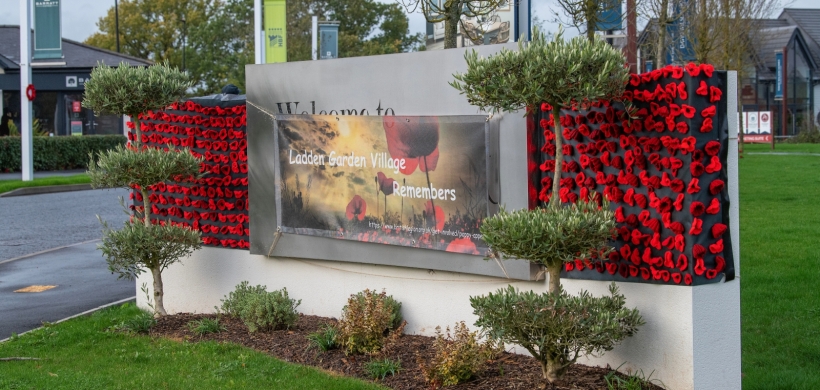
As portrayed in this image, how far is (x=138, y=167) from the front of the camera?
28.1 ft

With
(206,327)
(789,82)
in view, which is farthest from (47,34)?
(789,82)

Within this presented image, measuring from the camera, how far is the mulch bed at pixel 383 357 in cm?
645

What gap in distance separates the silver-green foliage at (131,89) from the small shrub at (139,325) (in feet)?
6.53

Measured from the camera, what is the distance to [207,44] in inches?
2420

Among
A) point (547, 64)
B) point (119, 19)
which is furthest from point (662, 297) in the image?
point (119, 19)

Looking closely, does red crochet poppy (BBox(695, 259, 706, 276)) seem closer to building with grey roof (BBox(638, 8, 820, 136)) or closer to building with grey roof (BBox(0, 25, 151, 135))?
building with grey roof (BBox(0, 25, 151, 135))

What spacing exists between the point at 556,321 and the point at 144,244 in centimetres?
443

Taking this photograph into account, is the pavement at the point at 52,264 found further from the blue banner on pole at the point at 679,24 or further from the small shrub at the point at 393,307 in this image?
the blue banner on pole at the point at 679,24

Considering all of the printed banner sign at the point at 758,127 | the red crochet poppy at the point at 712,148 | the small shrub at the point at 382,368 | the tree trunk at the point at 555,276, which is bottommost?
the small shrub at the point at 382,368

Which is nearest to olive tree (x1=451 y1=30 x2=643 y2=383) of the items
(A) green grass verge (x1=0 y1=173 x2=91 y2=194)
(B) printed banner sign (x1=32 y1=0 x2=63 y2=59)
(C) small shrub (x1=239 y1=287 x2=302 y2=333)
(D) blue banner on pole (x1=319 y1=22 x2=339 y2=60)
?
Result: (C) small shrub (x1=239 y1=287 x2=302 y2=333)

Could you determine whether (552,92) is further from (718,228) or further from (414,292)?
(414,292)

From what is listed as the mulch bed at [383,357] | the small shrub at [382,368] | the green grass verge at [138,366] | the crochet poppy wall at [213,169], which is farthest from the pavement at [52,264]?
the small shrub at [382,368]

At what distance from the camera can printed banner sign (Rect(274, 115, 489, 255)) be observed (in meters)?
7.40

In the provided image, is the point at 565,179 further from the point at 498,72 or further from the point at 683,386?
the point at 683,386
